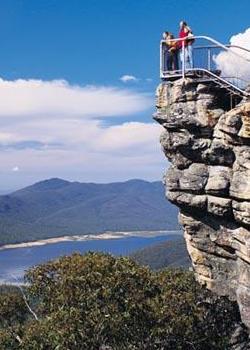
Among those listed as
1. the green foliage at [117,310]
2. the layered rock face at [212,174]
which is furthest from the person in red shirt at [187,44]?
the green foliage at [117,310]

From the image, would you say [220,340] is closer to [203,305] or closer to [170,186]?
[203,305]

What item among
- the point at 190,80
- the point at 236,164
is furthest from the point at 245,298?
the point at 190,80

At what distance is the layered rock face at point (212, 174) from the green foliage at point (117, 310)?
221 cm

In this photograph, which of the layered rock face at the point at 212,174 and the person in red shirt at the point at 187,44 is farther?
the person in red shirt at the point at 187,44

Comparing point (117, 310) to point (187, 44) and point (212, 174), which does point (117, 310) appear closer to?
point (212, 174)

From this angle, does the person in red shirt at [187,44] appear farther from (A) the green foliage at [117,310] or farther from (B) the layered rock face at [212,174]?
(A) the green foliage at [117,310]

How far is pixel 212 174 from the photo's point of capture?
3006 centimetres

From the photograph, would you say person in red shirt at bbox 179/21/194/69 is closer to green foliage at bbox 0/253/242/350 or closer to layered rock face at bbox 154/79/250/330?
layered rock face at bbox 154/79/250/330

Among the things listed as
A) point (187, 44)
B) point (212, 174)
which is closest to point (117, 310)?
point (212, 174)

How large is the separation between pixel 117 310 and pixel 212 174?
807cm

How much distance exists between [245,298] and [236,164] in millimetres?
6746

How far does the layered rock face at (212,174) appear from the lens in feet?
93.2

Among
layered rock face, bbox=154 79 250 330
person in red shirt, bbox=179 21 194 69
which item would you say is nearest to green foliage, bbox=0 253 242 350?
layered rock face, bbox=154 79 250 330

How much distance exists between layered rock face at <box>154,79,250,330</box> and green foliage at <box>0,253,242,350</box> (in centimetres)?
221
